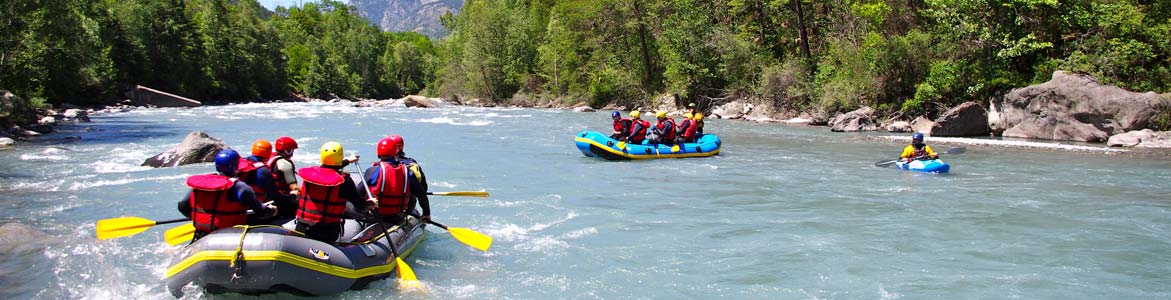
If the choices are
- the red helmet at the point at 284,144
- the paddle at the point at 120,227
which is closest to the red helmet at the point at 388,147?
the red helmet at the point at 284,144

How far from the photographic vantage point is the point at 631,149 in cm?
1454

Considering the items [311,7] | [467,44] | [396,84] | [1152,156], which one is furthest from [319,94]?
[1152,156]

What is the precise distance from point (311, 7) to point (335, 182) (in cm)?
10976

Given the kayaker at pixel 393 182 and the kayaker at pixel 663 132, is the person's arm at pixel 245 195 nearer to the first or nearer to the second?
the kayaker at pixel 393 182

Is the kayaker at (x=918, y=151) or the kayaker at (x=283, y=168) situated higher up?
the kayaker at (x=283, y=168)

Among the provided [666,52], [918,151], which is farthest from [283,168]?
[666,52]

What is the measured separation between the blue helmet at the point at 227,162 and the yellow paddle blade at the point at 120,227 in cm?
67

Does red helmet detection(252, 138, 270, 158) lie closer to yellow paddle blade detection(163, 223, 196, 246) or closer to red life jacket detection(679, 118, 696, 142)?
yellow paddle blade detection(163, 223, 196, 246)

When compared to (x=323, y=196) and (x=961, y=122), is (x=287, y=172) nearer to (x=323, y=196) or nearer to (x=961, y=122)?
(x=323, y=196)

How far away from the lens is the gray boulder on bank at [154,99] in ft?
126

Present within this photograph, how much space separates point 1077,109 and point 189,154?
19.6 meters

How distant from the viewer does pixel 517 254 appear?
7.11m

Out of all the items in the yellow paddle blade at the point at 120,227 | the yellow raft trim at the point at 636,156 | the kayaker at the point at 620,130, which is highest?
the kayaker at the point at 620,130

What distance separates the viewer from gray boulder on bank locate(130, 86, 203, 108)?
126 ft
